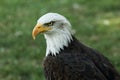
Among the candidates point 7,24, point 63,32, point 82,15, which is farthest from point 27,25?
point 63,32

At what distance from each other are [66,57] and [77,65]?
260mm

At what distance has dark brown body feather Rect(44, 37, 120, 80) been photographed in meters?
8.16

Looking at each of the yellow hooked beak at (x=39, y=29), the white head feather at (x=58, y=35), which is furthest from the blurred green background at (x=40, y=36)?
the yellow hooked beak at (x=39, y=29)

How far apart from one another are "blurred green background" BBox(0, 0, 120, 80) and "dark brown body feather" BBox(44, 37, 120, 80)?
84.1 inches

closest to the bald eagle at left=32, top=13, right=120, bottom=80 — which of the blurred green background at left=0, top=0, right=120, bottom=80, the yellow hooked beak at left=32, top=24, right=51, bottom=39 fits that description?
the yellow hooked beak at left=32, top=24, right=51, bottom=39

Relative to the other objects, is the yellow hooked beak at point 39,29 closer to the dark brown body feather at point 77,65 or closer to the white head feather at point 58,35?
the white head feather at point 58,35

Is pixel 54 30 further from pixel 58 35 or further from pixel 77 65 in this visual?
pixel 77 65

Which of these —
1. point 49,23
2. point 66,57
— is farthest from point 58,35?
point 66,57

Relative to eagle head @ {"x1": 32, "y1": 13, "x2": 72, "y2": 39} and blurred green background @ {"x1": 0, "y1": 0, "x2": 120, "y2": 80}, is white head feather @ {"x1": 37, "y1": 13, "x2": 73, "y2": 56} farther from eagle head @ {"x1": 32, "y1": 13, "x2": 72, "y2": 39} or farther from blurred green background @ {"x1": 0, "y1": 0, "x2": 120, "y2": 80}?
blurred green background @ {"x1": 0, "y1": 0, "x2": 120, "y2": 80}

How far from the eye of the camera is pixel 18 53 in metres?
11.6

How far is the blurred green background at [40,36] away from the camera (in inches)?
436

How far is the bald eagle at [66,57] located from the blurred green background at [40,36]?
2092mm

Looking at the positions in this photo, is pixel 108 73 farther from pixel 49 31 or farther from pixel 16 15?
pixel 16 15

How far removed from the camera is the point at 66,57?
8.41 meters
